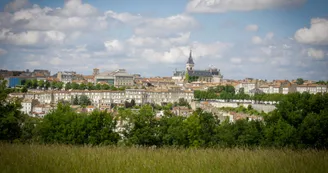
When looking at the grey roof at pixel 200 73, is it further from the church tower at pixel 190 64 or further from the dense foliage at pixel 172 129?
the dense foliage at pixel 172 129

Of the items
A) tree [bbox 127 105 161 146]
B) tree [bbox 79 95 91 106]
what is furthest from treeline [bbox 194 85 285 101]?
tree [bbox 127 105 161 146]

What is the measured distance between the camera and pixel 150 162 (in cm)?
545

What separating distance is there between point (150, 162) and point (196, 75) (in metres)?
118

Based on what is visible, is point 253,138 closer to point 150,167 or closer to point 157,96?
point 150,167

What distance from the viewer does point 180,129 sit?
18.0 m

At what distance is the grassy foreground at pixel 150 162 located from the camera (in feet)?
16.5

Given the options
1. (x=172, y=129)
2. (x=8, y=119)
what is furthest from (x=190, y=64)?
(x=8, y=119)

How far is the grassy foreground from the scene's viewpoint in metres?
5.02

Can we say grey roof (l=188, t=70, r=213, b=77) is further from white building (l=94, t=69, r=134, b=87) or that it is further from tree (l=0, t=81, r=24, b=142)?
tree (l=0, t=81, r=24, b=142)

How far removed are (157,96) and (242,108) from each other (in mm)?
26042

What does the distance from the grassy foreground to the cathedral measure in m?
112

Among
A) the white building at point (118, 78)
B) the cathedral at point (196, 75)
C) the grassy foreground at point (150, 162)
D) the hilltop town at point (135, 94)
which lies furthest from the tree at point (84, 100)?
the grassy foreground at point (150, 162)

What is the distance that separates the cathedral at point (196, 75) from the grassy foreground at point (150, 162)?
112021mm

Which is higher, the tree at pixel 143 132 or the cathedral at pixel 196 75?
the cathedral at pixel 196 75
